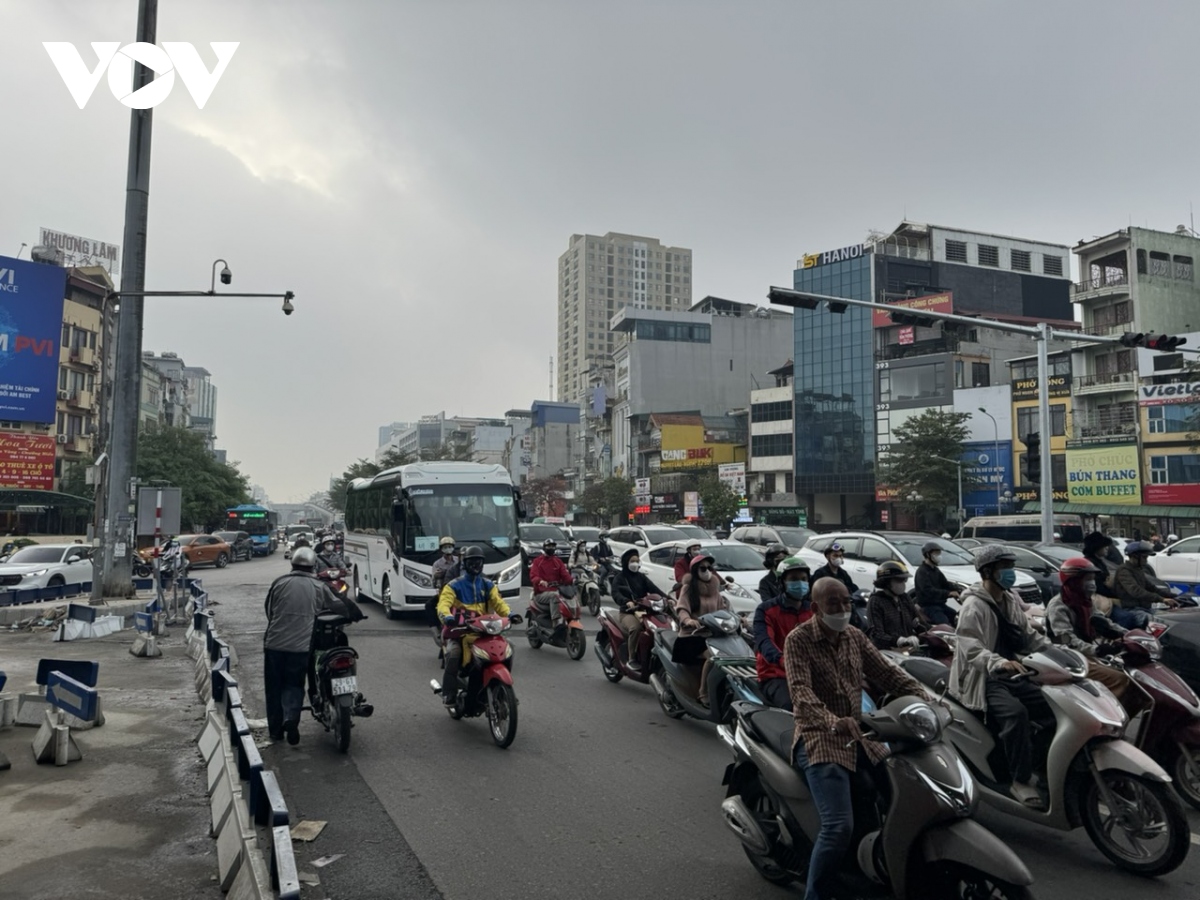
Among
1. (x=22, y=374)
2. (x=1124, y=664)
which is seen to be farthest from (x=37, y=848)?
(x=22, y=374)

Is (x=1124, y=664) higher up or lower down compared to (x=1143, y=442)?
lower down

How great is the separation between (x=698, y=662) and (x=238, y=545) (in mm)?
42965

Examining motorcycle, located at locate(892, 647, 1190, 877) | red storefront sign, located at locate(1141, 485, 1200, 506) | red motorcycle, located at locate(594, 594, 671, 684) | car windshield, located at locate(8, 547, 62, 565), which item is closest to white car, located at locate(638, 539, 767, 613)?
red motorcycle, located at locate(594, 594, 671, 684)

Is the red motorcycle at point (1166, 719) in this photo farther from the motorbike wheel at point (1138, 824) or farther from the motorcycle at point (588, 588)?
the motorcycle at point (588, 588)

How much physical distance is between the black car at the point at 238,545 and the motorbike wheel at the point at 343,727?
3856 cm

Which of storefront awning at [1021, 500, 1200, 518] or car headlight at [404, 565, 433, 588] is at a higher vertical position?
storefront awning at [1021, 500, 1200, 518]

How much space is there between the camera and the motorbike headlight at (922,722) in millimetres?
3822

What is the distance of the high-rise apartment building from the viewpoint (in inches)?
6526

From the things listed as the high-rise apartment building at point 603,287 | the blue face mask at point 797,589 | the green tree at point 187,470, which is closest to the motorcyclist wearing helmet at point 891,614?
the blue face mask at point 797,589

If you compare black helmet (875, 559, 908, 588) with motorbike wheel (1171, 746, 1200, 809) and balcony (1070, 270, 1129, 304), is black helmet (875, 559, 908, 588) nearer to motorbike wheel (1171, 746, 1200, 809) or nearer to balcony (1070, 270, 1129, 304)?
motorbike wheel (1171, 746, 1200, 809)

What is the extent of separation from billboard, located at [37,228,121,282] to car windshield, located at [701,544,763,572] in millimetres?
62908

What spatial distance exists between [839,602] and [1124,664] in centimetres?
285

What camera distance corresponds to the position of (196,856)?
507 cm

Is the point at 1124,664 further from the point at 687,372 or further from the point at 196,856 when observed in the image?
the point at 687,372
